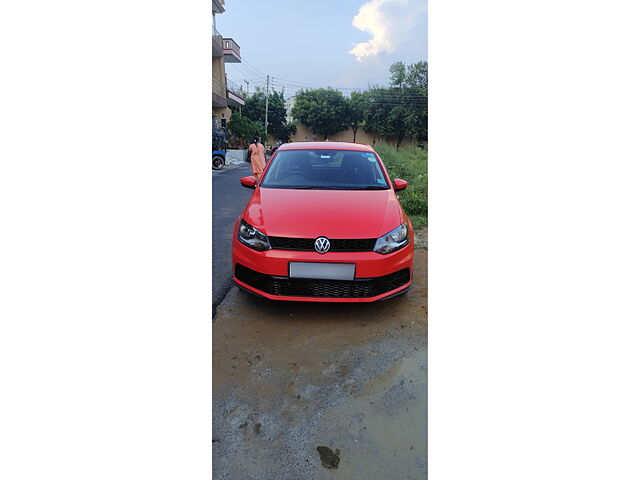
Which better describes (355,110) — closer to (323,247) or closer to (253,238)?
(253,238)

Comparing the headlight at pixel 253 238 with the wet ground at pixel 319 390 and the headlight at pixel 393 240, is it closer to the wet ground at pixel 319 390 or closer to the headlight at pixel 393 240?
the wet ground at pixel 319 390

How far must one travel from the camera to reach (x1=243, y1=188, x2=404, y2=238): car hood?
2.72 metres

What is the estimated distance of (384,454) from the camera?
157 cm

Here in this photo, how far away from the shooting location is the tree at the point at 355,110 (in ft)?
121

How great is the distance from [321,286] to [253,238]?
1.99ft

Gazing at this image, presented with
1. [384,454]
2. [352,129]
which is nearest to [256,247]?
[384,454]

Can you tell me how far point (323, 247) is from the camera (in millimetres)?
2658

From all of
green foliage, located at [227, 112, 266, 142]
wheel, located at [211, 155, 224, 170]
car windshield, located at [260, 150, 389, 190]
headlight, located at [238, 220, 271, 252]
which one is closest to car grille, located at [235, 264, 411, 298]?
headlight, located at [238, 220, 271, 252]

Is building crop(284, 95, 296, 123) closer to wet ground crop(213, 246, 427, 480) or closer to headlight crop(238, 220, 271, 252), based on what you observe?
headlight crop(238, 220, 271, 252)

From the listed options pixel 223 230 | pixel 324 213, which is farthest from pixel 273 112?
pixel 324 213

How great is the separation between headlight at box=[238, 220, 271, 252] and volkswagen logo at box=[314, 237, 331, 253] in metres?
0.34

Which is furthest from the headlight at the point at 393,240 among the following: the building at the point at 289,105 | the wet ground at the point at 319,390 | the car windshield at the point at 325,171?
the building at the point at 289,105

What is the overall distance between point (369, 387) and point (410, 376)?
26 cm
